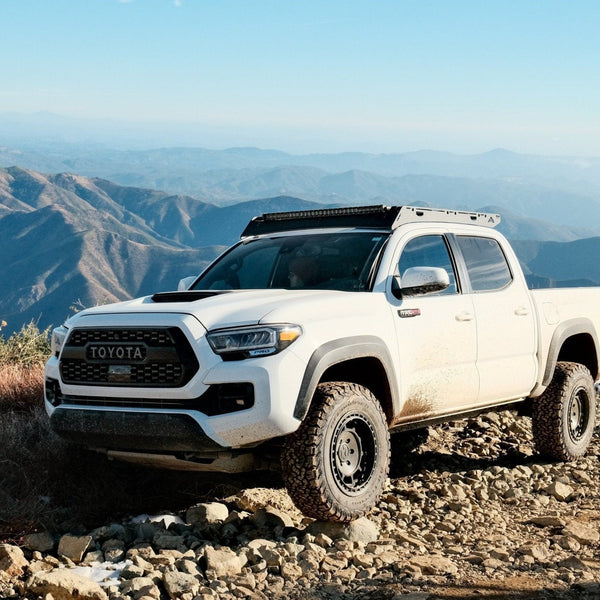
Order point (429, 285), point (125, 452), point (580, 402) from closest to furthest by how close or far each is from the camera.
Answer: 1. point (125, 452)
2. point (429, 285)
3. point (580, 402)

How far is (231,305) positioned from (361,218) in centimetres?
172

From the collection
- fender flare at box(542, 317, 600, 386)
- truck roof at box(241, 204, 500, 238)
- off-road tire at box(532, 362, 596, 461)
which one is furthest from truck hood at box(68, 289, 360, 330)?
off-road tire at box(532, 362, 596, 461)

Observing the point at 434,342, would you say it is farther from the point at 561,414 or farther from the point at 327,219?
the point at 561,414

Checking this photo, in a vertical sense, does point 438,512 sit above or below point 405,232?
below

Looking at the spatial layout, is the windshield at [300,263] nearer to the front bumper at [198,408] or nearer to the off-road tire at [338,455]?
the off-road tire at [338,455]

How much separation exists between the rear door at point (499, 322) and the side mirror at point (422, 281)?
83cm

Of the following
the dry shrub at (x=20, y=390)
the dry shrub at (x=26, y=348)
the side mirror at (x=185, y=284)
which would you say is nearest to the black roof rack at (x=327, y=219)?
the side mirror at (x=185, y=284)

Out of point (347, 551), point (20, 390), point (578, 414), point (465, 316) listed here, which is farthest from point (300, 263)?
point (20, 390)

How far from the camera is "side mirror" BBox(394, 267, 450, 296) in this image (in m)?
5.04

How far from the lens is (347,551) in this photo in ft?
14.5

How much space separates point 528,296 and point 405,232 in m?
1.49

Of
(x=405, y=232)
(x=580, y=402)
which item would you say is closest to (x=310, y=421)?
(x=405, y=232)

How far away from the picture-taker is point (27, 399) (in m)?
7.43

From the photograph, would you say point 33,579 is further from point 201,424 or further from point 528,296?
point 528,296
